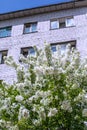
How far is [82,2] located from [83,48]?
4.18 metres

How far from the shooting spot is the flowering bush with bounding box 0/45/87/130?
7.59 metres

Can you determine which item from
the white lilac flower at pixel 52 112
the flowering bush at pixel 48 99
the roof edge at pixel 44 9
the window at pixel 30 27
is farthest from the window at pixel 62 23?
the white lilac flower at pixel 52 112

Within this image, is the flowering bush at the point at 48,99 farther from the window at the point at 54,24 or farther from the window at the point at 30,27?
the window at the point at 30,27

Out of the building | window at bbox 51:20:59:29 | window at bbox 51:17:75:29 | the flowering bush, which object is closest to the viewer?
the flowering bush

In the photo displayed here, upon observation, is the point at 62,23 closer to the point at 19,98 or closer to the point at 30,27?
the point at 30,27

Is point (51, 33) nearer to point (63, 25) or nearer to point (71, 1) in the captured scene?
point (63, 25)

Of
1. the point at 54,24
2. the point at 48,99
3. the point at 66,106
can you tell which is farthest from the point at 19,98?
the point at 54,24

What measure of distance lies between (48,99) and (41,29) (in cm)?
987

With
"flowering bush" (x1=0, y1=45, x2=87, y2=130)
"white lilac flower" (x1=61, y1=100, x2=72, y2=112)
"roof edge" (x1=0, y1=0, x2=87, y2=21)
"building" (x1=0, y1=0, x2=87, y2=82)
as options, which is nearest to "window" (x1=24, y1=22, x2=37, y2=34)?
"building" (x1=0, y1=0, x2=87, y2=82)

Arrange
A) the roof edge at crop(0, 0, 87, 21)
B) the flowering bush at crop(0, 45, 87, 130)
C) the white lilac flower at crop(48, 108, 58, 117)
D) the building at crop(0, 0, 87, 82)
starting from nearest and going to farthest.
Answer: the white lilac flower at crop(48, 108, 58, 117), the flowering bush at crop(0, 45, 87, 130), the building at crop(0, 0, 87, 82), the roof edge at crop(0, 0, 87, 21)

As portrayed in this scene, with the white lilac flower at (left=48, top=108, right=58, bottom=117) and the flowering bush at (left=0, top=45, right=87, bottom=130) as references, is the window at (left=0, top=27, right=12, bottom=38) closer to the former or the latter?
the flowering bush at (left=0, top=45, right=87, bottom=130)

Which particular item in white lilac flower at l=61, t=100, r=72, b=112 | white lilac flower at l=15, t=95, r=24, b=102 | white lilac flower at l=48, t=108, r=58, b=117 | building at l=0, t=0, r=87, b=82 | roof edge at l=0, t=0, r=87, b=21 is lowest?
white lilac flower at l=48, t=108, r=58, b=117

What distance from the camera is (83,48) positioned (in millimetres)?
14891

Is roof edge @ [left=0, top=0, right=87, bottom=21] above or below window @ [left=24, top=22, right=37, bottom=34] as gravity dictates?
above
